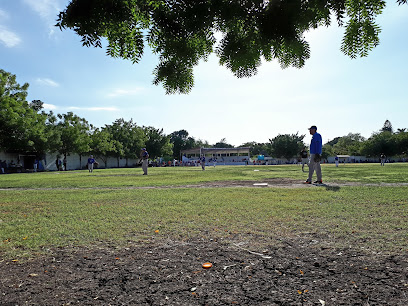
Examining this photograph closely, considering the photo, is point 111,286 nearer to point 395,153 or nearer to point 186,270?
point 186,270

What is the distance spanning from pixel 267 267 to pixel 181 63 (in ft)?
7.50

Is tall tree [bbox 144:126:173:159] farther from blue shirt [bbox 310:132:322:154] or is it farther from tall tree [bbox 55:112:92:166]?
blue shirt [bbox 310:132:322:154]

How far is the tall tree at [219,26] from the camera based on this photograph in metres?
2.21

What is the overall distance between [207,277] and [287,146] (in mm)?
103359

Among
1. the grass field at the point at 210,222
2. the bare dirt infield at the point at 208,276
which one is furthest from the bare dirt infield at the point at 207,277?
the grass field at the point at 210,222

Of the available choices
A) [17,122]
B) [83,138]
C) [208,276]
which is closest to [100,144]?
[83,138]

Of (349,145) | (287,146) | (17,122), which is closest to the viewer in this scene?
(17,122)

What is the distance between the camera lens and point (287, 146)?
4011 inches

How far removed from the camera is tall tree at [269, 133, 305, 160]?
10144 cm

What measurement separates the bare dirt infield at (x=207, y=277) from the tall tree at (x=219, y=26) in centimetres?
196

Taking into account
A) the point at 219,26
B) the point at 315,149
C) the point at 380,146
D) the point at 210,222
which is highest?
the point at 380,146

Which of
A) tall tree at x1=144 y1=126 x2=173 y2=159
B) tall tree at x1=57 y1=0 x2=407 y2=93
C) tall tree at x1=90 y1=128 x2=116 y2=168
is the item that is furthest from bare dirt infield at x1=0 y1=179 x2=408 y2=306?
tall tree at x1=144 y1=126 x2=173 y2=159

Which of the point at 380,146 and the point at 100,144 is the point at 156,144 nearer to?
the point at 100,144

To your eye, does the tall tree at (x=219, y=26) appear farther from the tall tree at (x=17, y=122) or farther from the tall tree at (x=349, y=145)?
the tall tree at (x=349, y=145)
